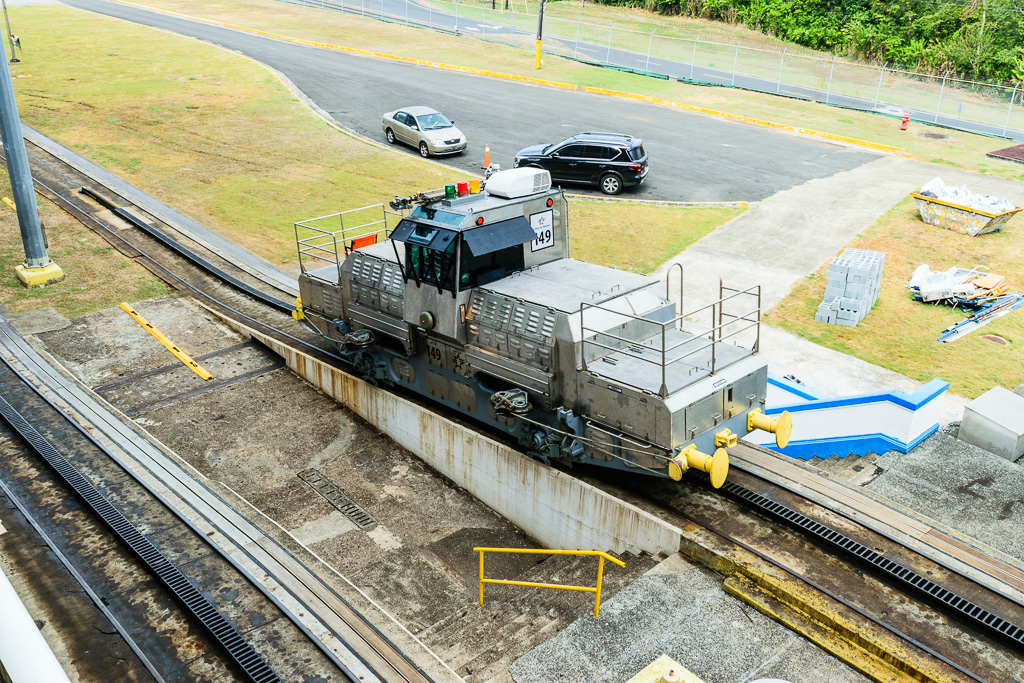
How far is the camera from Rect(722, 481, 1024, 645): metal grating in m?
8.56

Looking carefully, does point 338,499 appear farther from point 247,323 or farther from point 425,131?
point 425,131

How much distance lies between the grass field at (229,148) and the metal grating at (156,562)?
30.0 feet

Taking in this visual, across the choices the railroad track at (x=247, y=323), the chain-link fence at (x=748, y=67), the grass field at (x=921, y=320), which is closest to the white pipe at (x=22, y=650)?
the railroad track at (x=247, y=323)

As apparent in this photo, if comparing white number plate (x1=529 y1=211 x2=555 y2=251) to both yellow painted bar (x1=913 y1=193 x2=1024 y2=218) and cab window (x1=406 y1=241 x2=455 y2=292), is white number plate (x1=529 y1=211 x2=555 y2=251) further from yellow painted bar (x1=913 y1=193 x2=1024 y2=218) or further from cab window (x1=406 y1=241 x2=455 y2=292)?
yellow painted bar (x1=913 y1=193 x2=1024 y2=218)

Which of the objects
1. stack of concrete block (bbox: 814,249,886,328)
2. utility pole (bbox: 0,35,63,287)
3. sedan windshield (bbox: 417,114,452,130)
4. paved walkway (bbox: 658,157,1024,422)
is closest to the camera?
paved walkway (bbox: 658,157,1024,422)

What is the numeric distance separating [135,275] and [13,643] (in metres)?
15.6

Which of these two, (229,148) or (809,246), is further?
(229,148)

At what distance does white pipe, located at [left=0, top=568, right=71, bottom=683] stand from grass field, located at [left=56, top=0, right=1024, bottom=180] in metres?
30.6

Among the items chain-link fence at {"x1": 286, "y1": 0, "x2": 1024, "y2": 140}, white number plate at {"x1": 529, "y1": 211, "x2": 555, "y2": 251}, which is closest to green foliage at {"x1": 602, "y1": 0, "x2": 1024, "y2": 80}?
chain-link fence at {"x1": 286, "y1": 0, "x2": 1024, "y2": 140}

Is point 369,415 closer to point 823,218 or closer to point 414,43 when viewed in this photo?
point 823,218

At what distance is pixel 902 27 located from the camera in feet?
156

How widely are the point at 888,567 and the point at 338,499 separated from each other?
8094 millimetres

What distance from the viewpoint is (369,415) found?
1533 cm

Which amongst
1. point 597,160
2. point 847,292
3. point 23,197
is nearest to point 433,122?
point 597,160
